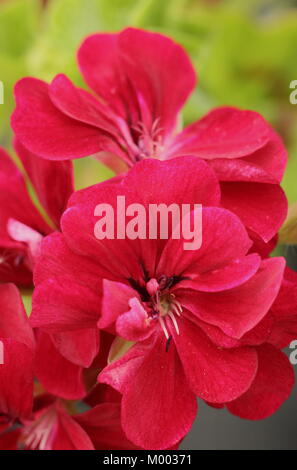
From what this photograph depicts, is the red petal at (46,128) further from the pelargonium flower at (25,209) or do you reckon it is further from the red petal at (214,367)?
the red petal at (214,367)

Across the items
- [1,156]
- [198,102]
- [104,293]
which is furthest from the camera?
[198,102]

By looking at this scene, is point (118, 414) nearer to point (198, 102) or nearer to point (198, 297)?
point (198, 297)

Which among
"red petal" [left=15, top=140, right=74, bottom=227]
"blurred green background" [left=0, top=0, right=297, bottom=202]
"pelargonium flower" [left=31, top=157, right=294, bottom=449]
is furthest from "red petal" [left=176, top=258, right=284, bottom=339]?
"blurred green background" [left=0, top=0, right=297, bottom=202]

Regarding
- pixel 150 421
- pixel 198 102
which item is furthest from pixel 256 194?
pixel 198 102

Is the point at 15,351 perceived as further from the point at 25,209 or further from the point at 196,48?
the point at 196,48

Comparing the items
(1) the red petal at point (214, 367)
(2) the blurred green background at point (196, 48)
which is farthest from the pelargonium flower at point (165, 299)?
(2) the blurred green background at point (196, 48)

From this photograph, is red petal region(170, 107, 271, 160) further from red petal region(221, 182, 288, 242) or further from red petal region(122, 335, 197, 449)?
red petal region(122, 335, 197, 449)

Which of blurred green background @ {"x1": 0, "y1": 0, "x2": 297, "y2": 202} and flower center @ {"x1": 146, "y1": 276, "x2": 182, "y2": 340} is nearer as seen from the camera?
flower center @ {"x1": 146, "y1": 276, "x2": 182, "y2": 340}

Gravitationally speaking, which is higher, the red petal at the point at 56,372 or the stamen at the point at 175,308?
the stamen at the point at 175,308
